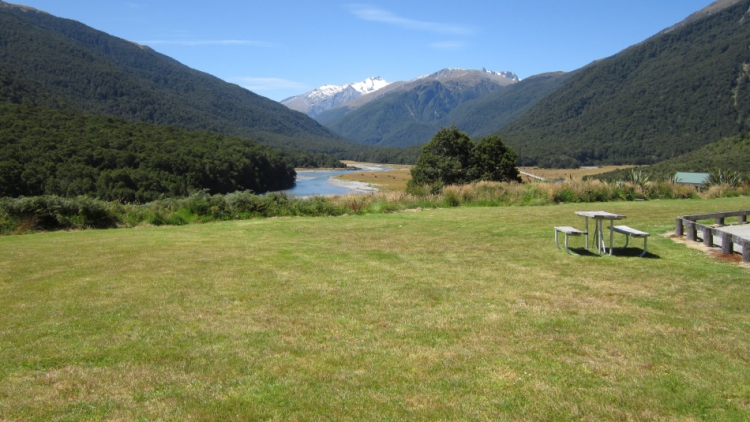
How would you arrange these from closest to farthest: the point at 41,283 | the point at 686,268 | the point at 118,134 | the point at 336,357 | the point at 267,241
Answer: the point at 336,357 → the point at 41,283 → the point at 686,268 → the point at 267,241 → the point at 118,134

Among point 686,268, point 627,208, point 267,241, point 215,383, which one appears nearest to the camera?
point 215,383

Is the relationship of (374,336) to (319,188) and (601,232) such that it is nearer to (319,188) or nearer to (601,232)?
(601,232)

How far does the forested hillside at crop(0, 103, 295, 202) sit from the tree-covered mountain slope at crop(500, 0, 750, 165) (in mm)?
93154

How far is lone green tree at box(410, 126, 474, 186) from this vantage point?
121 ft

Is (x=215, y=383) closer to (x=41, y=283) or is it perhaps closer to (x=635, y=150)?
(x=41, y=283)

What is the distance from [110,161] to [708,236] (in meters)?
69.5

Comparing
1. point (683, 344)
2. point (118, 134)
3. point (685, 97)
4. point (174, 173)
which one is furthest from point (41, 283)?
point (685, 97)

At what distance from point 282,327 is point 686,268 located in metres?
6.49

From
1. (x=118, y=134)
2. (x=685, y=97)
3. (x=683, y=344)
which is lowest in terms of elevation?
(x=683, y=344)

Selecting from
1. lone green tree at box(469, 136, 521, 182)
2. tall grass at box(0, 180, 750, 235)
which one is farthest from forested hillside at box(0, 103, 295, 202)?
tall grass at box(0, 180, 750, 235)

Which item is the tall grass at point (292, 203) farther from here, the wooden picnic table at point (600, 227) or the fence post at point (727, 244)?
the fence post at point (727, 244)

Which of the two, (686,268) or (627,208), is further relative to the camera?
(627,208)

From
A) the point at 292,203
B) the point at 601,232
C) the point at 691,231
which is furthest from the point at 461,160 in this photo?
the point at 601,232

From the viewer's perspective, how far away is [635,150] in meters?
160
